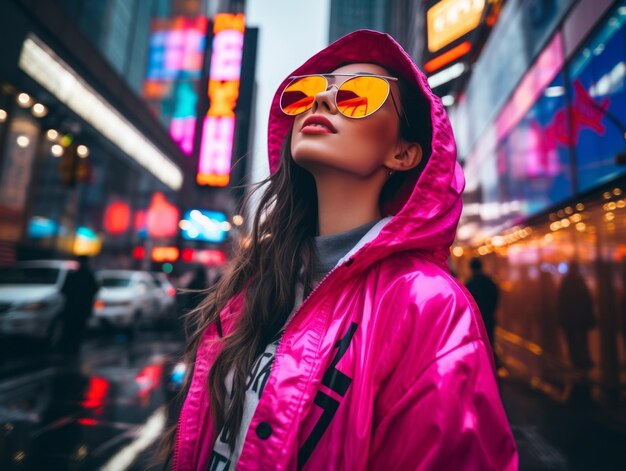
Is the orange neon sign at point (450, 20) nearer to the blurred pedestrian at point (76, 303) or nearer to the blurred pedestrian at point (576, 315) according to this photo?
the blurred pedestrian at point (576, 315)

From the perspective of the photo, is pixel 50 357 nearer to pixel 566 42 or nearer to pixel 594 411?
pixel 594 411

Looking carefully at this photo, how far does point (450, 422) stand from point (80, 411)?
204 inches

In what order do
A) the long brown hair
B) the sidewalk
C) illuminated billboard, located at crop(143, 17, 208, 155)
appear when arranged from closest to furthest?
the long brown hair, the sidewalk, illuminated billboard, located at crop(143, 17, 208, 155)

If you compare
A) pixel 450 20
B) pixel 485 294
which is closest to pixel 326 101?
pixel 485 294

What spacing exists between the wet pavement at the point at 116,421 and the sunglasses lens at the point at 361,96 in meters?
1.71

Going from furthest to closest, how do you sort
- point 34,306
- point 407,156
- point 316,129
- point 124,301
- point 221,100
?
point 221,100
point 124,301
point 34,306
point 407,156
point 316,129

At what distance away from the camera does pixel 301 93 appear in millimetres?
1519

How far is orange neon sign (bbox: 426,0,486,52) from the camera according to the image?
40.6 feet

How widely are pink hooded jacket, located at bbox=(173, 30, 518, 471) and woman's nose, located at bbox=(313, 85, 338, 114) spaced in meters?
0.33

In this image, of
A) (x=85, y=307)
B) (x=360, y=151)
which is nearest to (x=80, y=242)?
(x=85, y=307)

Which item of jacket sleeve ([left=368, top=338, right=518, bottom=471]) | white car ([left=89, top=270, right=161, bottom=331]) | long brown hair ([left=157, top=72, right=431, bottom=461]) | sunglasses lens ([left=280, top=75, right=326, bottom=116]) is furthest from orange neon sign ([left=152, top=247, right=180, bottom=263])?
jacket sleeve ([left=368, top=338, right=518, bottom=471])

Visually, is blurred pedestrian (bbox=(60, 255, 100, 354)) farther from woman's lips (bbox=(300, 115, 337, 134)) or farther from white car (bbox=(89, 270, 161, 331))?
woman's lips (bbox=(300, 115, 337, 134))

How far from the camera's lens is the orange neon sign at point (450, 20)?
40.6 feet

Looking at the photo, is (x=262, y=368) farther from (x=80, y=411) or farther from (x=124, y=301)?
(x=124, y=301)
